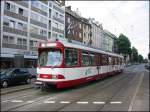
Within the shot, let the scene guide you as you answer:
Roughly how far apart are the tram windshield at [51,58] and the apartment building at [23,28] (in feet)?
63.3

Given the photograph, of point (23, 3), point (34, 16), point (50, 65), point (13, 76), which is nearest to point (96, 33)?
Result: point (34, 16)

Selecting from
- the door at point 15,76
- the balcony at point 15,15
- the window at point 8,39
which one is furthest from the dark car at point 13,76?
the balcony at point 15,15

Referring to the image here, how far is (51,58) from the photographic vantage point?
609 inches

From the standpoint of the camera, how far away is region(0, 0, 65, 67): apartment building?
134 feet

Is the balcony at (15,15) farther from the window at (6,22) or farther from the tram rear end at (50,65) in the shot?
the tram rear end at (50,65)

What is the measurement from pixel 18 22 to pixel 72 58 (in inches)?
1190

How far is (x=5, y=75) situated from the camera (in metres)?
20.0

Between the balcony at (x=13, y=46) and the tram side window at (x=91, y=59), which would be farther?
the balcony at (x=13, y=46)

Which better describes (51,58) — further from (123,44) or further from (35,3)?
(123,44)

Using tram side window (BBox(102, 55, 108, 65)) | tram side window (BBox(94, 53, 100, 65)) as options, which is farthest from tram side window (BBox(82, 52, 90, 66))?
tram side window (BBox(102, 55, 108, 65))

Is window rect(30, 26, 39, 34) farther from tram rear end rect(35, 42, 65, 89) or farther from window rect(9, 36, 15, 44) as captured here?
tram rear end rect(35, 42, 65, 89)

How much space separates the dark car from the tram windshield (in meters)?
4.97

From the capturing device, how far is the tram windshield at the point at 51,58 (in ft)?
50.1

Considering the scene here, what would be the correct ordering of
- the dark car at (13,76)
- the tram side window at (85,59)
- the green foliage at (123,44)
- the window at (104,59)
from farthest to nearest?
the green foliage at (123,44) → the window at (104,59) → the dark car at (13,76) → the tram side window at (85,59)
